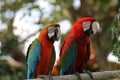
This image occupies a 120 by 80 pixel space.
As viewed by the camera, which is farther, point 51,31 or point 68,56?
point 68,56

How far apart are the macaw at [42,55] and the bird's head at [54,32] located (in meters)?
0.01

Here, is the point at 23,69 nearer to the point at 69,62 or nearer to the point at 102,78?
the point at 69,62

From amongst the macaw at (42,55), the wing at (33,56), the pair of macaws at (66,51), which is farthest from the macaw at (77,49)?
the wing at (33,56)

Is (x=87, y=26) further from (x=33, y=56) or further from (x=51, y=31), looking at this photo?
(x=33, y=56)

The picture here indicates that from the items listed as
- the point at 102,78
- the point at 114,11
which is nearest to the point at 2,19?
the point at 114,11

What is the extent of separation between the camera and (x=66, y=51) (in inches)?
156

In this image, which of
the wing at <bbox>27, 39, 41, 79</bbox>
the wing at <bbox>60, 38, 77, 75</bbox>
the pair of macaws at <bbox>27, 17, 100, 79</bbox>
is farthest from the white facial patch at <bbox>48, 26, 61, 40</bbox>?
the wing at <bbox>60, 38, 77, 75</bbox>

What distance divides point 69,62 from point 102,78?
0.60m

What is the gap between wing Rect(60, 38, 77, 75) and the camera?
3.89 m

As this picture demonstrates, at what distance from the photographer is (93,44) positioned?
7.22m

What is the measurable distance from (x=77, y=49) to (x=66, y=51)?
0.44 feet

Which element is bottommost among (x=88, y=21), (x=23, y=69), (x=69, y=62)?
(x=23, y=69)

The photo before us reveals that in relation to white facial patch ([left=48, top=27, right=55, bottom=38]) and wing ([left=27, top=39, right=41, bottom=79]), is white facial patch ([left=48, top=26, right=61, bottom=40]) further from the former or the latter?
wing ([left=27, top=39, right=41, bottom=79])

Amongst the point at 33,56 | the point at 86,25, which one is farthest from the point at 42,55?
the point at 86,25
